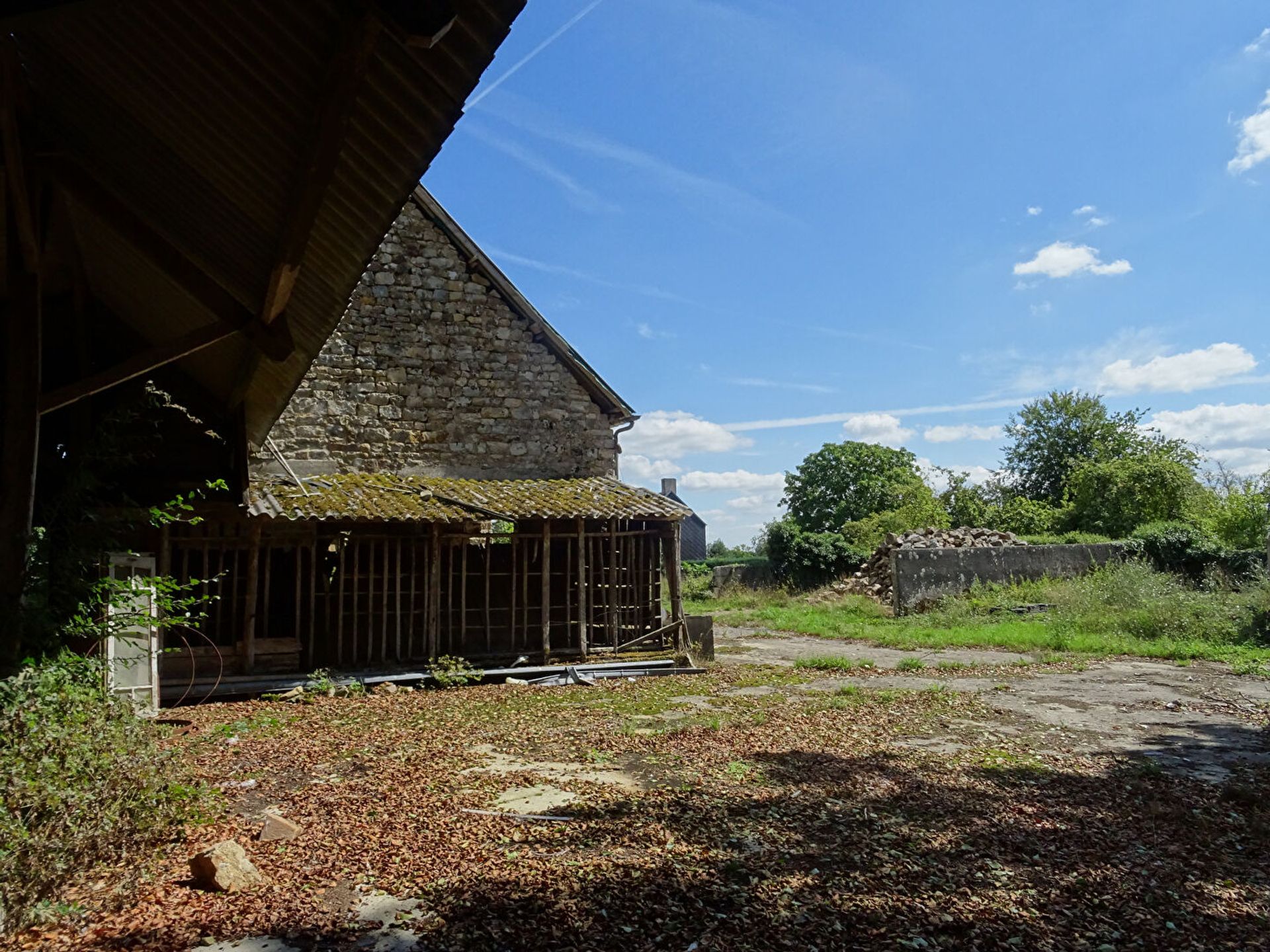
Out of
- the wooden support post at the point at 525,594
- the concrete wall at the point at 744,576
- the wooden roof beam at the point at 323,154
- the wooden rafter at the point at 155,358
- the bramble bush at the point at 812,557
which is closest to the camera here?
the wooden roof beam at the point at 323,154

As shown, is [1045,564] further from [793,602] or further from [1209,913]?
[1209,913]

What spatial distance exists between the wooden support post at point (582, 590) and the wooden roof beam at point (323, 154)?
7.74m

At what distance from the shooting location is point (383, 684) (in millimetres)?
10922

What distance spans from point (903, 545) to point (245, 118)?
909 inches

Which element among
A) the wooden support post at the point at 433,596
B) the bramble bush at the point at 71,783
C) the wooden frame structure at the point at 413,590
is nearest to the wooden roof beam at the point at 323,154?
the bramble bush at the point at 71,783

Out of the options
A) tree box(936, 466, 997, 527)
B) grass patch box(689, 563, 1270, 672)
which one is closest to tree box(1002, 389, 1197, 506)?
tree box(936, 466, 997, 527)

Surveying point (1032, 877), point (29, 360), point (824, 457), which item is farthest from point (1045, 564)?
point (824, 457)

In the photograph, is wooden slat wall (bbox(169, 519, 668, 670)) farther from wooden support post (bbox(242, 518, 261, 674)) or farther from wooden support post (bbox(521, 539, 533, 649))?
wooden support post (bbox(242, 518, 261, 674))

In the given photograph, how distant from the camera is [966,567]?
816 inches

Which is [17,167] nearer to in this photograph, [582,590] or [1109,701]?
[582,590]

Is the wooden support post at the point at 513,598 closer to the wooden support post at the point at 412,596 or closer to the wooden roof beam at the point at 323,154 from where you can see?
the wooden support post at the point at 412,596

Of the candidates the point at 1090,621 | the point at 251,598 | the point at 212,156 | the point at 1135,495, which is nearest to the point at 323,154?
the point at 212,156

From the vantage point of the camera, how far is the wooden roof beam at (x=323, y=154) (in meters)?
2.54

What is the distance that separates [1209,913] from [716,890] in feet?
7.39
